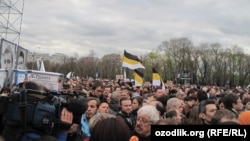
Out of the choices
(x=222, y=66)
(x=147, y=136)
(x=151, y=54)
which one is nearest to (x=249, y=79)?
(x=222, y=66)

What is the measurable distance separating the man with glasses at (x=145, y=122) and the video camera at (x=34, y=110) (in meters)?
1.23

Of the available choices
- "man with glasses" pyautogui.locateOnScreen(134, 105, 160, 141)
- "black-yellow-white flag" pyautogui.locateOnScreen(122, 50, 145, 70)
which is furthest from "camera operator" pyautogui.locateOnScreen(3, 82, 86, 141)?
"black-yellow-white flag" pyautogui.locateOnScreen(122, 50, 145, 70)

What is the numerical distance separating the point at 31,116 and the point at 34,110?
0.05 metres

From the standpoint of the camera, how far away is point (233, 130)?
227 centimetres

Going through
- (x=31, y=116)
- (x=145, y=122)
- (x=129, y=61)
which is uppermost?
(x=129, y=61)

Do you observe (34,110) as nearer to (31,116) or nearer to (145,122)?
(31,116)

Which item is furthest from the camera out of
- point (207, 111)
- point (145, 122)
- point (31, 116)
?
point (207, 111)

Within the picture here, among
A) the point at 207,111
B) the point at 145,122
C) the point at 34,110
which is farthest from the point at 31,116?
the point at 207,111

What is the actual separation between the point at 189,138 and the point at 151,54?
3360 inches

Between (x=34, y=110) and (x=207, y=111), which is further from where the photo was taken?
(x=207, y=111)

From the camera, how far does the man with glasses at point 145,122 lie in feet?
13.5

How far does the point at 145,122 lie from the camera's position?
4.19m

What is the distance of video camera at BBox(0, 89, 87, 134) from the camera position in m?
2.94

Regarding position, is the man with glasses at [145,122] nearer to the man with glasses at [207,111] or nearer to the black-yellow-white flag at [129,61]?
the man with glasses at [207,111]
